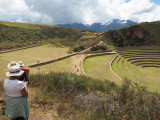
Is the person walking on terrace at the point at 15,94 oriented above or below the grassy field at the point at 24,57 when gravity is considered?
below

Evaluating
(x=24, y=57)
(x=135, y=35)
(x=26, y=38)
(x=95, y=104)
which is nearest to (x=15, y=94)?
(x=95, y=104)

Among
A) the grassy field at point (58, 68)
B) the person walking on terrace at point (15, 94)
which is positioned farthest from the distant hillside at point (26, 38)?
the person walking on terrace at point (15, 94)

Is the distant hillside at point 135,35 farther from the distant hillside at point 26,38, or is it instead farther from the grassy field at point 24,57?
the grassy field at point 24,57

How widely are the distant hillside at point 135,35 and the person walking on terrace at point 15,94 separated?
29032 millimetres

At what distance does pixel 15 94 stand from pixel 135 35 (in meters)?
36.3

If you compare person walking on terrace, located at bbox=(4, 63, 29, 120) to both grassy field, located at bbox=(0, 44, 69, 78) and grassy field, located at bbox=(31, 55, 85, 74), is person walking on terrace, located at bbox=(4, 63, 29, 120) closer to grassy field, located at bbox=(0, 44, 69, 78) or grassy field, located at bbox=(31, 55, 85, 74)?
grassy field, located at bbox=(31, 55, 85, 74)

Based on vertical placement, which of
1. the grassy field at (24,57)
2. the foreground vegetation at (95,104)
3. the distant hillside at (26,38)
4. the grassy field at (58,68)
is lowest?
the foreground vegetation at (95,104)

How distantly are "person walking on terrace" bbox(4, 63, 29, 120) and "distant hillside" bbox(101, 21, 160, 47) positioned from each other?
29032 mm

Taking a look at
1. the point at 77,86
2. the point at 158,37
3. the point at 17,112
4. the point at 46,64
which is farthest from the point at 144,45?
the point at 17,112

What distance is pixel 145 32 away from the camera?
3359 centimetres

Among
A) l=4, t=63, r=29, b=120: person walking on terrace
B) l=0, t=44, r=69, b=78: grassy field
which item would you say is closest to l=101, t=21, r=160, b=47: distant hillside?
l=0, t=44, r=69, b=78: grassy field

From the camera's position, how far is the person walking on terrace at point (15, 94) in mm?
2279

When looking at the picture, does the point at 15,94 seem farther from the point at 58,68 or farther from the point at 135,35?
the point at 135,35

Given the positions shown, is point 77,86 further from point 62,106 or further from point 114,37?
point 114,37
